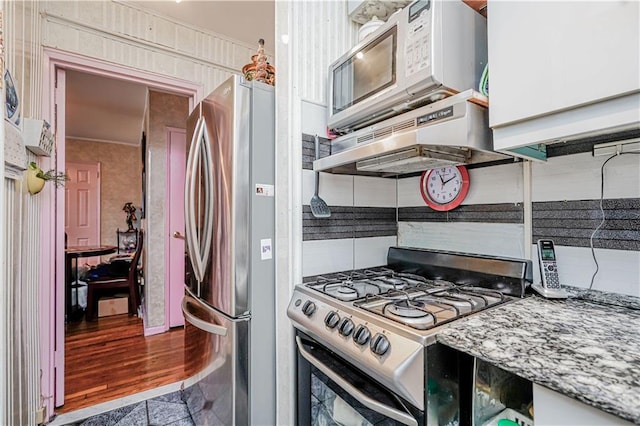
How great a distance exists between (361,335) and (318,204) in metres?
0.70

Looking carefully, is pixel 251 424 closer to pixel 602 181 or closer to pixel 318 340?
pixel 318 340

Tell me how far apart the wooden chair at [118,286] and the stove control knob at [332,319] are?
3.33m

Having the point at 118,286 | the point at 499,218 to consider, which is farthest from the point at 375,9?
the point at 118,286

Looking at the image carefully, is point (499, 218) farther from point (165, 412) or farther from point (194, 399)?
point (165, 412)

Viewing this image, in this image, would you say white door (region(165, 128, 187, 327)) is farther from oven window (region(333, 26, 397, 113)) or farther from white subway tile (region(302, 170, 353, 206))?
oven window (region(333, 26, 397, 113))

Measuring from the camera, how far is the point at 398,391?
0.80 meters

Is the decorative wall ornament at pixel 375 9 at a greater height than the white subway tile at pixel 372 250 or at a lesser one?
greater

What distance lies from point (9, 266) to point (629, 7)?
7.07 ft

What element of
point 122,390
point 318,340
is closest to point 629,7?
point 318,340

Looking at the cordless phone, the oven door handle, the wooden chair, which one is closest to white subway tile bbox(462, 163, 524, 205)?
the cordless phone

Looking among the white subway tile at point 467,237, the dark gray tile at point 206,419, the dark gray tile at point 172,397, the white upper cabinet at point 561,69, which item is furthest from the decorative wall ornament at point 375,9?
the dark gray tile at point 172,397

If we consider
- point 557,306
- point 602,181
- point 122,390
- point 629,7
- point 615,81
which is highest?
point 629,7

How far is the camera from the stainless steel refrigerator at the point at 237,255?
1.42 metres

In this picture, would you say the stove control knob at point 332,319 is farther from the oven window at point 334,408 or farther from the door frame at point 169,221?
the door frame at point 169,221
